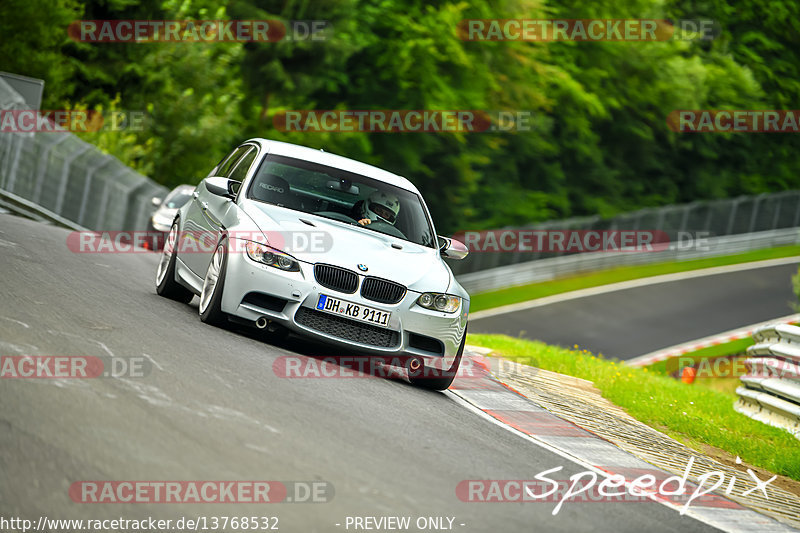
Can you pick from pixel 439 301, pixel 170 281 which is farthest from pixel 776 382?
pixel 170 281

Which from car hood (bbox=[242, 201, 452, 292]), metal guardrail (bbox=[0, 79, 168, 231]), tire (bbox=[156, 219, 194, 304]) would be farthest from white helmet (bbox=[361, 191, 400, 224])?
metal guardrail (bbox=[0, 79, 168, 231])

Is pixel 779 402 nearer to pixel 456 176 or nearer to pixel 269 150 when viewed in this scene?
pixel 269 150

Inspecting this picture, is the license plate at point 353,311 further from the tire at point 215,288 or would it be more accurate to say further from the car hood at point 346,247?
the tire at point 215,288

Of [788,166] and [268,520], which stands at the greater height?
[788,166]

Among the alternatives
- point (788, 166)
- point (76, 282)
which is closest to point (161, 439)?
point (76, 282)

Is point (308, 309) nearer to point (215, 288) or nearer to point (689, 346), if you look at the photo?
point (215, 288)

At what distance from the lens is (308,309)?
8.90 meters

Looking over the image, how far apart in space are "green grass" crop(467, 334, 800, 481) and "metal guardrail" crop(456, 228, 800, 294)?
22.4 m

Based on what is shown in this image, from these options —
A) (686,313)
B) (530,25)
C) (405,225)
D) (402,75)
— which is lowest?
(686,313)

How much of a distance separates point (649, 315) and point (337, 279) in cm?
2693

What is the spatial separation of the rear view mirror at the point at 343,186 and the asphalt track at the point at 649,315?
19.3 meters

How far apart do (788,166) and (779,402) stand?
5643 cm

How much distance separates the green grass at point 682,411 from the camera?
1039 cm

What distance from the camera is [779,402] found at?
11766 millimetres
